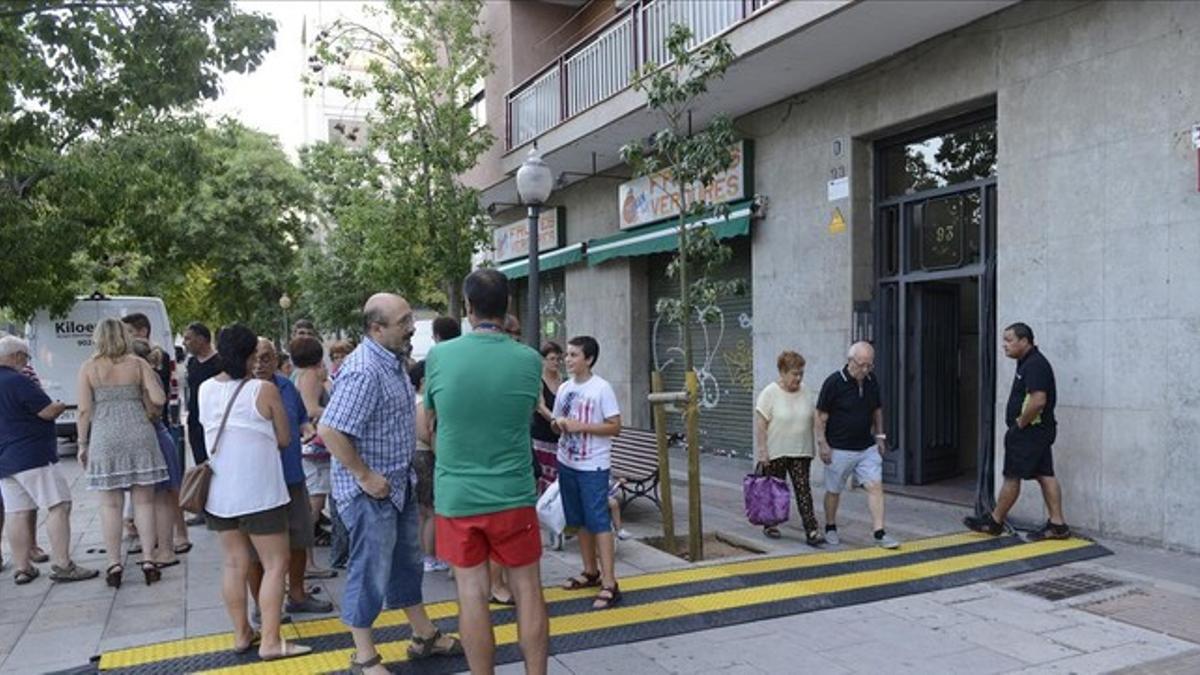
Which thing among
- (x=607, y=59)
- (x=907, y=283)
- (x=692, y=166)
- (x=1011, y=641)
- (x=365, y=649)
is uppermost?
(x=607, y=59)

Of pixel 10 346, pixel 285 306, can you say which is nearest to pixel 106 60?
pixel 10 346

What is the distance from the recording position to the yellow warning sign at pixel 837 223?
900 centimetres

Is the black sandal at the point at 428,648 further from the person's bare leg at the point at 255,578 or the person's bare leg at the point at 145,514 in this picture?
the person's bare leg at the point at 145,514

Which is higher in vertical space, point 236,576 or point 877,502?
point 236,576

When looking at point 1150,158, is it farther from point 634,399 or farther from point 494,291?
point 634,399

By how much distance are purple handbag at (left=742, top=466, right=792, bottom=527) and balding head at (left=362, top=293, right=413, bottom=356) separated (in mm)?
3658

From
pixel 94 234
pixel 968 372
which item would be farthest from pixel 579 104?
pixel 94 234

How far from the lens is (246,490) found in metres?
4.23

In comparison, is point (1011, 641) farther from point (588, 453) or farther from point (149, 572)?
point (149, 572)

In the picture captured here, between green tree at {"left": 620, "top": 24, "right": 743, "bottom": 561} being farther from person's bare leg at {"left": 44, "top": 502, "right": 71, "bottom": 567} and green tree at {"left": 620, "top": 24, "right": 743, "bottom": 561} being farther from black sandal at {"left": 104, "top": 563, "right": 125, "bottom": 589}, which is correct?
person's bare leg at {"left": 44, "top": 502, "right": 71, "bottom": 567}

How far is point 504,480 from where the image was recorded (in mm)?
3514

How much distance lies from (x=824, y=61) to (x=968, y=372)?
3820 mm

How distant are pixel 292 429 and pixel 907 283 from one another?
646cm

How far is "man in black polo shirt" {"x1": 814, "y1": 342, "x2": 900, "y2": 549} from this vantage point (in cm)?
654
